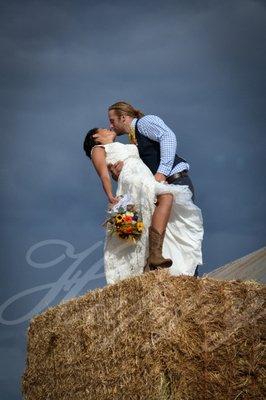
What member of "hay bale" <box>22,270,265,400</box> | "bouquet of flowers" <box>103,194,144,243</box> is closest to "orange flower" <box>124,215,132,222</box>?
"bouquet of flowers" <box>103,194,144,243</box>

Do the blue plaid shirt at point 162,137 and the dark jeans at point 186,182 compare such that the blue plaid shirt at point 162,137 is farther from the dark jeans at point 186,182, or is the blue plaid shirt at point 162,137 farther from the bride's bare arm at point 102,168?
the bride's bare arm at point 102,168

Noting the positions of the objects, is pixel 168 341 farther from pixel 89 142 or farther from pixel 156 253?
pixel 89 142

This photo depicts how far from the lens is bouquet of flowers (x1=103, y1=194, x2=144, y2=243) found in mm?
7004

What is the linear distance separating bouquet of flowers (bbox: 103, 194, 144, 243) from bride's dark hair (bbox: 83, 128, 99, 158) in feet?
2.58

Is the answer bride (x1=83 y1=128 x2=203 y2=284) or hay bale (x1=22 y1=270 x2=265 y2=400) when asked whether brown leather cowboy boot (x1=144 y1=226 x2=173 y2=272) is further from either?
hay bale (x1=22 y1=270 x2=265 y2=400)

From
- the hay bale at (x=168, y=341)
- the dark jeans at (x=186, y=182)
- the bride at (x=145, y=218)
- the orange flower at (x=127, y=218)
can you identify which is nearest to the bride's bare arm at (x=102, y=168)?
the bride at (x=145, y=218)

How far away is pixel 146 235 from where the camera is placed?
23.1 feet

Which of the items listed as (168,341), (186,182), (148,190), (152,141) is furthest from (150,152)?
(168,341)

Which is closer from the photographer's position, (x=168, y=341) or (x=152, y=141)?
(x=168, y=341)

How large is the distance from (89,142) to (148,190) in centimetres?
103

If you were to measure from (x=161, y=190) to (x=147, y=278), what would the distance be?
4.72 feet

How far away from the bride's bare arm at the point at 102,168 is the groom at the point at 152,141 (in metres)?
0.10

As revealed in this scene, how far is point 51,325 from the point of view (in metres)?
6.74

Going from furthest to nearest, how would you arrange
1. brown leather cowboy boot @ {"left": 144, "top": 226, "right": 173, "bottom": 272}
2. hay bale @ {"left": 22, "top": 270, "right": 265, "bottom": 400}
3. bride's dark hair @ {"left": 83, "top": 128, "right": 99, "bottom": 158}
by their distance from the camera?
bride's dark hair @ {"left": 83, "top": 128, "right": 99, "bottom": 158} < brown leather cowboy boot @ {"left": 144, "top": 226, "right": 173, "bottom": 272} < hay bale @ {"left": 22, "top": 270, "right": 265, "bottom": 400}
